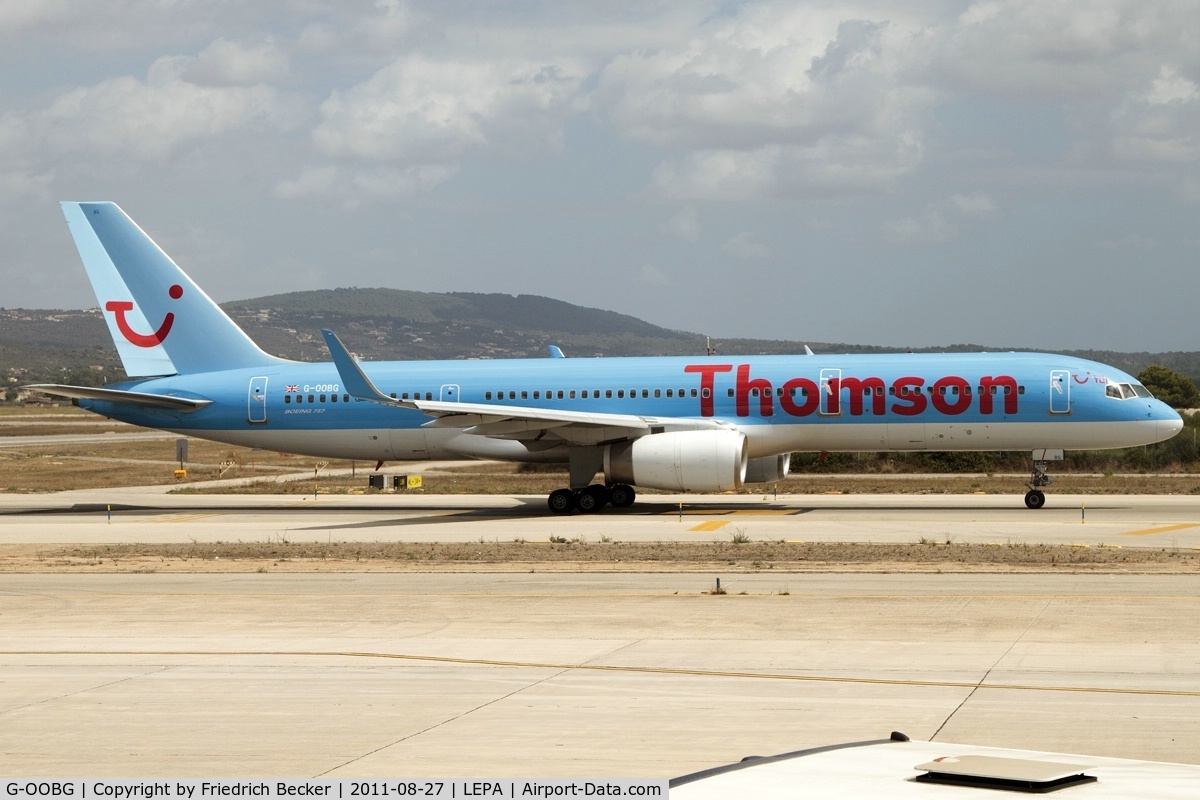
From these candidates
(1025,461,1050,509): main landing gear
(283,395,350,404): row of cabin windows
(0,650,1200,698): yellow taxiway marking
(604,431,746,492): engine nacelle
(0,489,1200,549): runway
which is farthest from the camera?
(283,395,350,404): row of cabin windows

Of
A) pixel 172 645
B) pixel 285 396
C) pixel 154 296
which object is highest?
pixel 154 296

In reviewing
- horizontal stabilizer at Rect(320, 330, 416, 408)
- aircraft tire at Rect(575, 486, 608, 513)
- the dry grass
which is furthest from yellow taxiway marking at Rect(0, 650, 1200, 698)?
aircraft tire at Rect(575, 486, 608, 513)

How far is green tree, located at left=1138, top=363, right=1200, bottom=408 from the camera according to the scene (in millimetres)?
99250

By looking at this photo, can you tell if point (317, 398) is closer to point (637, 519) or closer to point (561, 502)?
point (561, 502)

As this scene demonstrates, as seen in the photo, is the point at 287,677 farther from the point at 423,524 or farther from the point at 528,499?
the point at 528,499

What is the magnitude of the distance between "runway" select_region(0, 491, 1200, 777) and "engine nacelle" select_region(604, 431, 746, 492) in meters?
10.5

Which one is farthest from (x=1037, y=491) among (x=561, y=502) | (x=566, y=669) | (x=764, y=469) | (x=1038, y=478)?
(x=566, y=669)

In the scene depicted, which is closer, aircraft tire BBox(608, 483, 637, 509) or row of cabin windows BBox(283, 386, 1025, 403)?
row of cabin windows BBox(283, 386, 1025, 403)

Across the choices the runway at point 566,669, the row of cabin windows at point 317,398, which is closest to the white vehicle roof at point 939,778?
the runway at point 566,669

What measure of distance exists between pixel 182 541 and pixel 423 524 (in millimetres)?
6258

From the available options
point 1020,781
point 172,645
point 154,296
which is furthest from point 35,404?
point 1020,781

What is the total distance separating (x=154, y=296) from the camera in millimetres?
39125

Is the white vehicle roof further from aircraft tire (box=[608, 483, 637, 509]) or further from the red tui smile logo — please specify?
the red tui smile logo

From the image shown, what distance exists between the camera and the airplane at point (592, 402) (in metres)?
33.8
